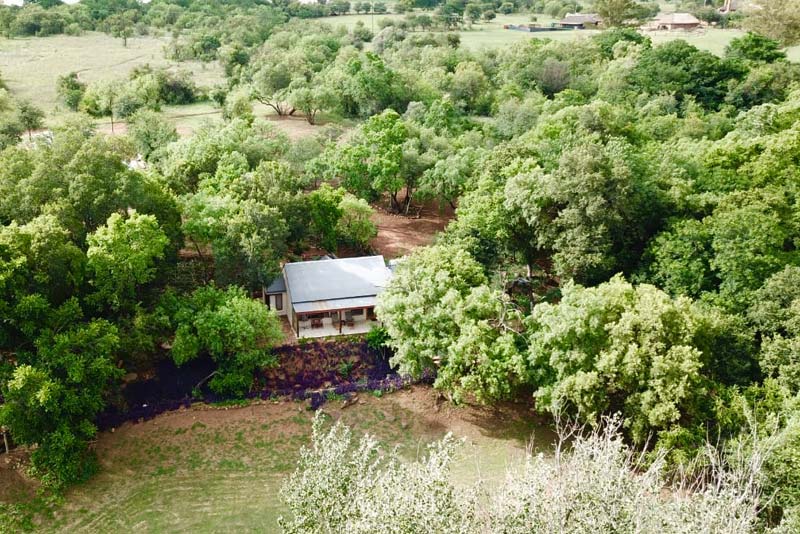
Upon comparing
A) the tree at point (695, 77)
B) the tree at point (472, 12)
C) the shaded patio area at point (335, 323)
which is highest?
the tree at point (472, 12)

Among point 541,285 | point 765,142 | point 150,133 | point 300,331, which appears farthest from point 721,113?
point 150,133

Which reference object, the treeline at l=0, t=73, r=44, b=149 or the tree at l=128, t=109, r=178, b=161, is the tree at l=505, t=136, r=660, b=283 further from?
the treeline at l=0, t=73, r=44, b=149

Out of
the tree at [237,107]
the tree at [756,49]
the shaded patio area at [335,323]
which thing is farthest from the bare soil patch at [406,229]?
the tree at [756,49]

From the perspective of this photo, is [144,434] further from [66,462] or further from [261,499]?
[261,499]

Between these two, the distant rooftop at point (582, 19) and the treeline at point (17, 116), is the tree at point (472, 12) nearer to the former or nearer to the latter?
the distant rooftop at point (582, 19)

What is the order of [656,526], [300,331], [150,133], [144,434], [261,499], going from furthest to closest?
[150,133]
[300,331]
[144,434]
[261,499]
[656,526]

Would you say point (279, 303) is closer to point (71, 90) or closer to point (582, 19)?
point (71, 90)

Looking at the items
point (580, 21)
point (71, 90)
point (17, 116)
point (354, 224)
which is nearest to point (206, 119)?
point (17, 116)
